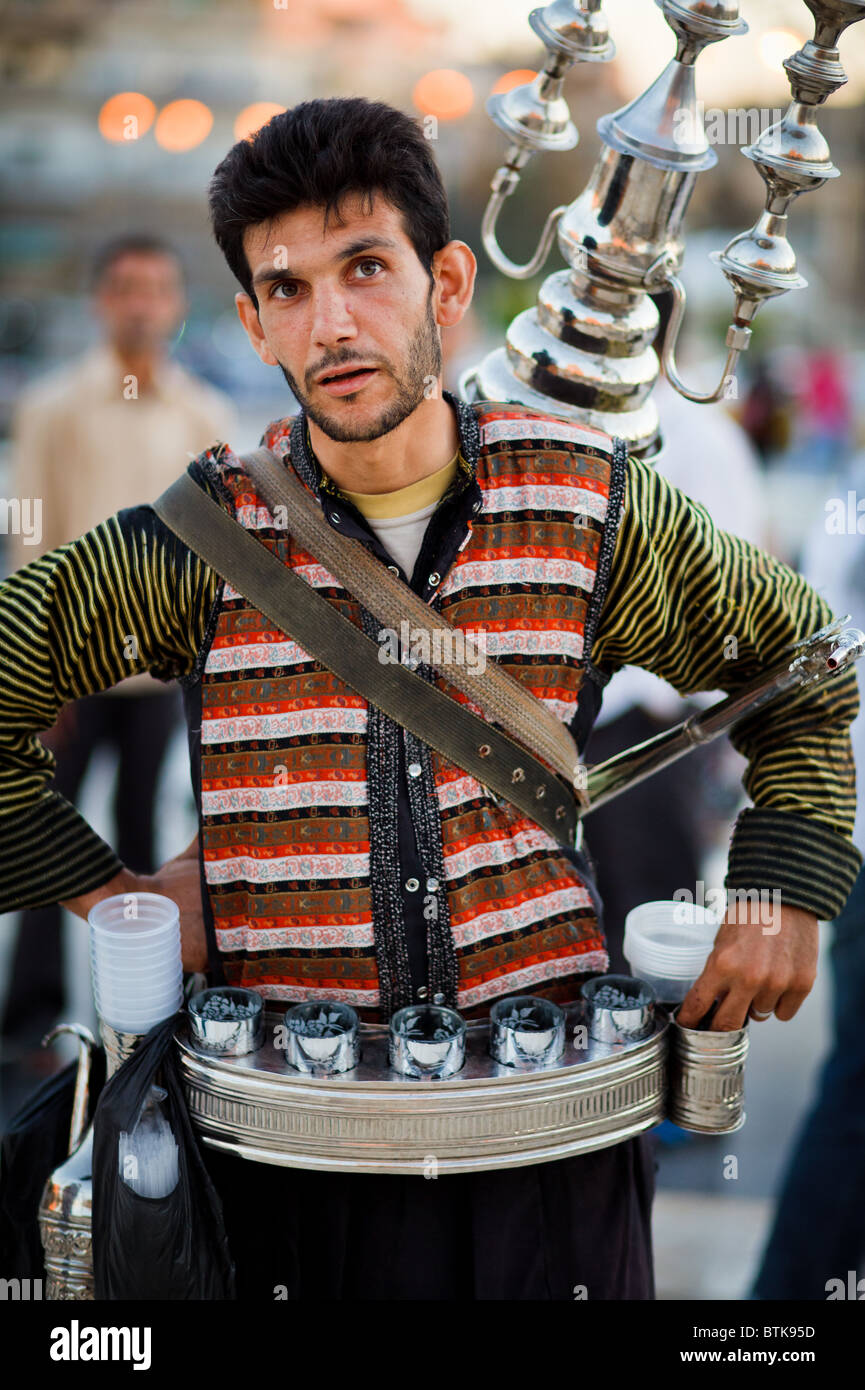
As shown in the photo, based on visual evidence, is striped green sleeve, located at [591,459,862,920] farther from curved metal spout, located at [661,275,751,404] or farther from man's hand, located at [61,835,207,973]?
man's hand, located at [61,835,207,973]

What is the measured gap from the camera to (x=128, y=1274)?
183 cm

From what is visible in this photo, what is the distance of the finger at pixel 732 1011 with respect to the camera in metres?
1.96

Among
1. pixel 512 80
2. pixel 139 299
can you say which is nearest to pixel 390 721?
pixel 139 299

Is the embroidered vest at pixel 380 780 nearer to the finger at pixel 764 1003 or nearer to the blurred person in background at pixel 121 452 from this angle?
the finger at pixel 764 1003

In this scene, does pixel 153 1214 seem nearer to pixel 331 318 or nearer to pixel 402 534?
pixel 402 534

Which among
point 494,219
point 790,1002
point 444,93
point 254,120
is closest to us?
point 790,1002

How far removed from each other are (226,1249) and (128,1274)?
0.13 metres

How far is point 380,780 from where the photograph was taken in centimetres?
193

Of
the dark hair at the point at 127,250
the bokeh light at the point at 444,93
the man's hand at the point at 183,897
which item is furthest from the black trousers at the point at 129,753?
the bokeh light at the point at 444,93

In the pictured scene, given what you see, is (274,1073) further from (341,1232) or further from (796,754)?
(796,754)

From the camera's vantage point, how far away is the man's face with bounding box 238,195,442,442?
185 centimetres

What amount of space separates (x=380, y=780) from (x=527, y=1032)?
0.38 meters

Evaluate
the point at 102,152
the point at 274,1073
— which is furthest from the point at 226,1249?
the point at 102,152

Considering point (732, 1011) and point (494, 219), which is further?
point (494, 219)
